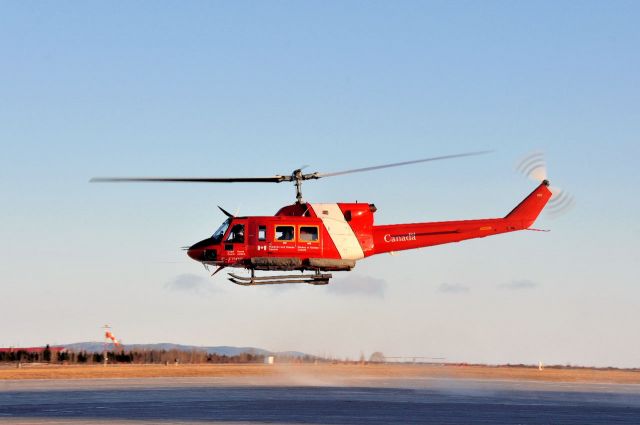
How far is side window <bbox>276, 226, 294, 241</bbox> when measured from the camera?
48531 millimetres

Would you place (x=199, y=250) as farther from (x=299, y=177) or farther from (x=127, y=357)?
(x=127, y=357)

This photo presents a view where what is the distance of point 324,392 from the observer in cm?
5772

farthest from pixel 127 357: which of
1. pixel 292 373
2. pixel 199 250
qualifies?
pixel 199 250

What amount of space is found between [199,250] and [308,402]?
9.63m

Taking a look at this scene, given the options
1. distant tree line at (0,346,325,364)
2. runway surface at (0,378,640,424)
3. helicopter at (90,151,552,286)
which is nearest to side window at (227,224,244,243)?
helicopter at (90,151,552,286)

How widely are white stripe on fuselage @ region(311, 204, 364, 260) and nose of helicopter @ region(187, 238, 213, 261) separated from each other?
5.81 m

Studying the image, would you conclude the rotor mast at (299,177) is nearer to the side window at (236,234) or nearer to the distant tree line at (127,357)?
the side window at (236,234)

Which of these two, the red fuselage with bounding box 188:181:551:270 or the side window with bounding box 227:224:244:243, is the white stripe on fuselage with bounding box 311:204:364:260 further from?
the side window with bounding box 227:224:244:243

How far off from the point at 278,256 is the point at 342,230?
371 centimetres

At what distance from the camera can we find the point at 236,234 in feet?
160

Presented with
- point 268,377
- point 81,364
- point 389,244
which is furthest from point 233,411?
point 81,364

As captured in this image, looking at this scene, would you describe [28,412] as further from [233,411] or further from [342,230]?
[342,230]

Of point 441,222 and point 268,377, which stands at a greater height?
point 441,222

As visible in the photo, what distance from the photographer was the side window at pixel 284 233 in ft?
159
